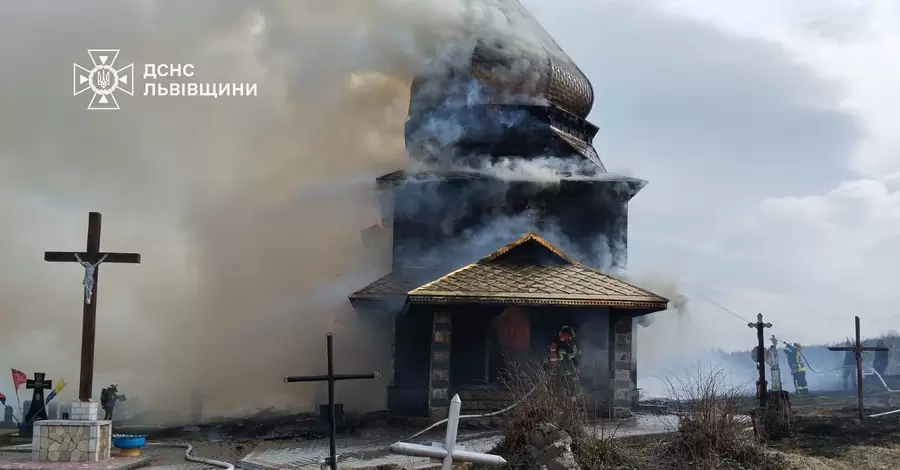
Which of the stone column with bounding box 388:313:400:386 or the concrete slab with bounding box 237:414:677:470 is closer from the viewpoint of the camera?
the concrete slab with bounding box 237:414:677:470

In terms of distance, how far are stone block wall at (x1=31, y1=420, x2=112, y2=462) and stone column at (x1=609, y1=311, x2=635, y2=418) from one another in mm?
10638

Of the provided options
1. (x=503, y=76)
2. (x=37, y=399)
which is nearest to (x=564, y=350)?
(x=503, y=76)

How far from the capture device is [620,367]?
18.0 meters

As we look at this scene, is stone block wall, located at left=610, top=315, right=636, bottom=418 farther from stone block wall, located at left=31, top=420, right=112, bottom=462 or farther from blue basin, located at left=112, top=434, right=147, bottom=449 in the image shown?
stone block wall, located at left=31, top=420, right=112, bottom=462

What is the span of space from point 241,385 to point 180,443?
7133 millimetres

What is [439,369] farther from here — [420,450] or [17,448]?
[420,450]

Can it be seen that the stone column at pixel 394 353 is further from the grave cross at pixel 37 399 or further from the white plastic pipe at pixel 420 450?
the white plastic pipe at pixel 420 450

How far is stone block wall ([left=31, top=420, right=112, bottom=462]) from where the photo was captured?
13688 mm

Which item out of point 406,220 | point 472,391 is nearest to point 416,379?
point 472,391

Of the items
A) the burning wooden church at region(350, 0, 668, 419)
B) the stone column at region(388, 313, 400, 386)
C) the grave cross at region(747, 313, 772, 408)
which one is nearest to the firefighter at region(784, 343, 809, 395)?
the burning wooden church at region(350, 0, 668, 419)

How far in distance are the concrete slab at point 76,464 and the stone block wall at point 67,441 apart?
24 cm

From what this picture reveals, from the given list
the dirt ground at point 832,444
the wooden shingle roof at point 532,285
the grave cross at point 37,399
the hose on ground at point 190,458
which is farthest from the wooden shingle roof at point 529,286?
the grave cross at point 37,399

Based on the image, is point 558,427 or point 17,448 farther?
point 17,448

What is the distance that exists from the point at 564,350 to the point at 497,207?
5801 mm
